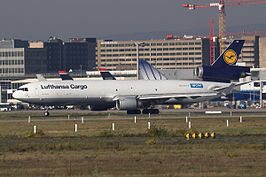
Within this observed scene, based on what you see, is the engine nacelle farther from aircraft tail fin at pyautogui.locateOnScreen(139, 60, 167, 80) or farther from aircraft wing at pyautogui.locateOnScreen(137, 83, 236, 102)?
aircraft tail fin at pyautogui.locateOnScreen(139, 60, 167, 80)

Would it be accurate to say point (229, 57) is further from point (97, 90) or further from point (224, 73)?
point (97, 90)

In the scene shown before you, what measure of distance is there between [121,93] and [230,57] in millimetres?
22435

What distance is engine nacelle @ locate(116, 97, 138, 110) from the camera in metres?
92.2

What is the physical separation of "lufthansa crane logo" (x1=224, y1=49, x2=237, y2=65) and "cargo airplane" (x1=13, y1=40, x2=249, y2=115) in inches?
274

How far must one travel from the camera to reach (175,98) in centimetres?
9575

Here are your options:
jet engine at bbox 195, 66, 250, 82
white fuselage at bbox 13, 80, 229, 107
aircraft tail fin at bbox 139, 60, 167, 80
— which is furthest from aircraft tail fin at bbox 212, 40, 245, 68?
aircraft tail fin at bbox 139, 60, 167, 80

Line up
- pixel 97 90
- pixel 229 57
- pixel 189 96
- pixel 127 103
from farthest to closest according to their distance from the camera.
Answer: pixel 229 57
pixel 189 96
pixel 97 90
pixel 127 103

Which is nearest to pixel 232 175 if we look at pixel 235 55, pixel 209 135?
pixel 209 135

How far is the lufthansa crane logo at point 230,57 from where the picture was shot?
10594cm

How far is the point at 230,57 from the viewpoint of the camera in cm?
10625

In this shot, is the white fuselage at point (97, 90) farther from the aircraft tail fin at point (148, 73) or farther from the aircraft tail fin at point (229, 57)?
the aircraft tail fin at point (148, 73)

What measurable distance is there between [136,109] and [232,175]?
2565 inches

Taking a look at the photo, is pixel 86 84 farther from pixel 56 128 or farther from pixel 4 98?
pixel 4 98

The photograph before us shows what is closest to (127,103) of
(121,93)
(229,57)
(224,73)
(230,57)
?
(121,93)
